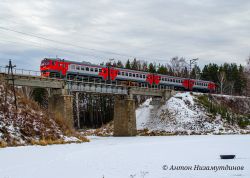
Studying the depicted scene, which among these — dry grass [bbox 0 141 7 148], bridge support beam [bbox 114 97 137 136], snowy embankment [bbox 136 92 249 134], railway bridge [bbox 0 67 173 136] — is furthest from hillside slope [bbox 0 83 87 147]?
snowy embankment [bbox 136 92 249 134]

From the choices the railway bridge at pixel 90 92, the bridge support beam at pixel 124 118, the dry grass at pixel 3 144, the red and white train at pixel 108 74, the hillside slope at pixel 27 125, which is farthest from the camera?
the bridge support beam at pixel 124 118

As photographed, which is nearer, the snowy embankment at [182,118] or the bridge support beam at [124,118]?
the bridge support beam at [124,118]

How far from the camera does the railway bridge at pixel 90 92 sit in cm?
4411

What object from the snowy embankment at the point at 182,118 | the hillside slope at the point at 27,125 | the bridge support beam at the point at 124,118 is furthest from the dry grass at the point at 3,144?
the snowy embankment at the point at 182,118

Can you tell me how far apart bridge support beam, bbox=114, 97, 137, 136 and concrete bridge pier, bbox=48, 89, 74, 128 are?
13.5 metres

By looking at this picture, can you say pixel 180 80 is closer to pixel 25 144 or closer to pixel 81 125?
pixel 81 125

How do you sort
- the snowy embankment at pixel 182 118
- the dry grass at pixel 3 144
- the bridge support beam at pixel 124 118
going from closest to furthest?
1. the dry grass at pixel 3 144
2. the bridge support beam at pixel 124 118
3. the snowy embankment at pixel 182 118

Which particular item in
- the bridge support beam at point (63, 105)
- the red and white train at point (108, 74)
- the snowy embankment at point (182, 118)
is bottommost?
the snowy embankment at point (182, 118)

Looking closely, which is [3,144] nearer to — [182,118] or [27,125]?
[27,125]

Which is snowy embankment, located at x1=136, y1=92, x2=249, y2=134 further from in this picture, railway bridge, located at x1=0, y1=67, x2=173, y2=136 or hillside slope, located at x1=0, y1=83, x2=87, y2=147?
hillside slope, located at x1=0, y1=83, x2=87, y2=147

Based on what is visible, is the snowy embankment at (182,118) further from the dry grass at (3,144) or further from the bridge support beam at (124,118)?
the dry grass at (3,144)

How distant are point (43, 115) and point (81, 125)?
57061mm

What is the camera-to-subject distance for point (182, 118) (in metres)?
63.7

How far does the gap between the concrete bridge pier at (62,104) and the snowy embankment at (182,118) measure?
2201cm
